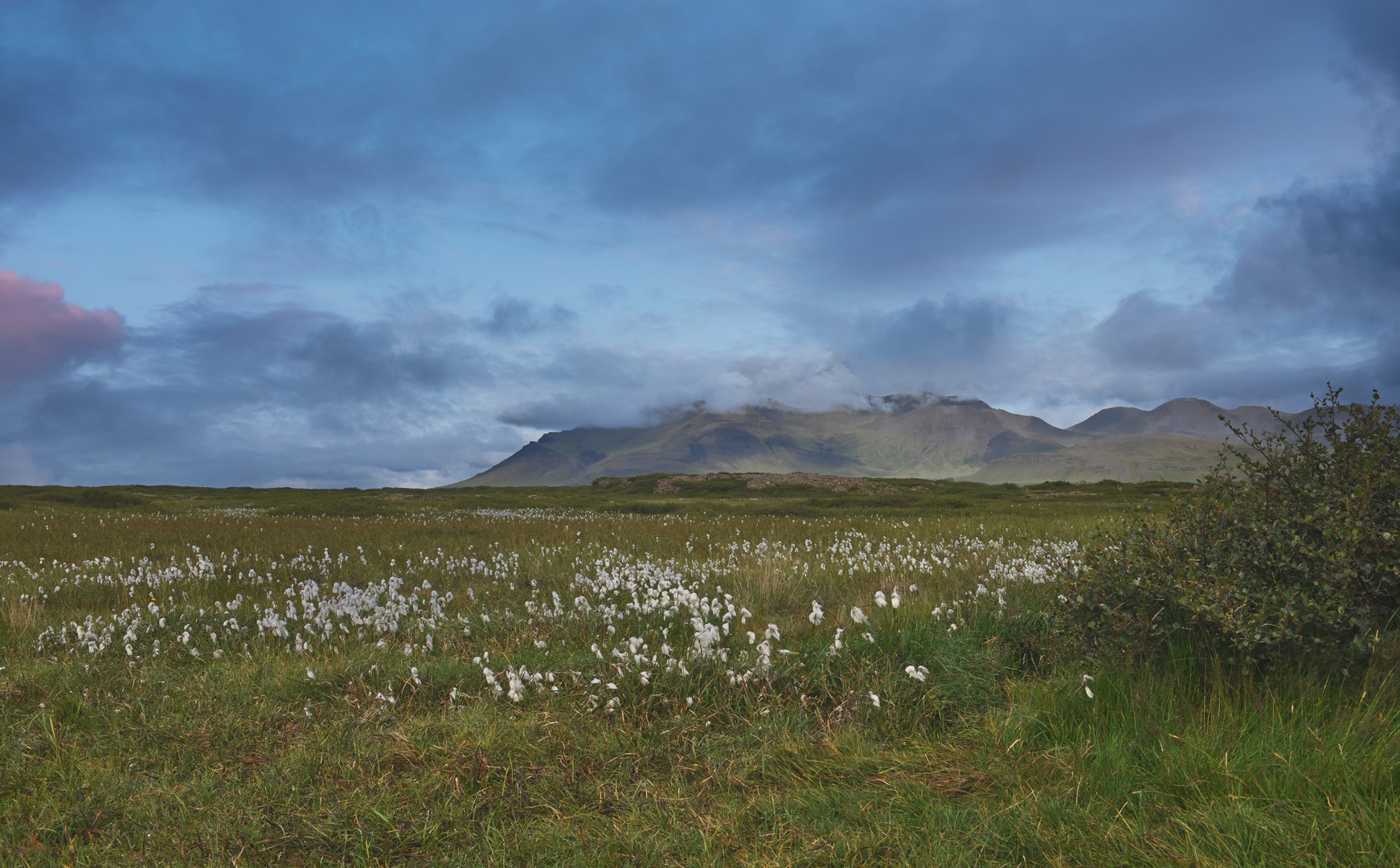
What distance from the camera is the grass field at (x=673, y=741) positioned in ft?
12.2

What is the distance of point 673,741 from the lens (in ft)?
16.6

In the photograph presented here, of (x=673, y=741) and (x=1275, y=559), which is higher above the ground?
(x=1275, y=559)

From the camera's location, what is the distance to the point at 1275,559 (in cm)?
536

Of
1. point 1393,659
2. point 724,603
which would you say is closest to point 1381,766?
point 1393,659

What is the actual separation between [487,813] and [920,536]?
49.5 feet

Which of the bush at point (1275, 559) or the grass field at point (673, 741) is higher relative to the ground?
the bush at point (1275, 559)

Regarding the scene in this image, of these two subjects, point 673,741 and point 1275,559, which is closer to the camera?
point 673,741

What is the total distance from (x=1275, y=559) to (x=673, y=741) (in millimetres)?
4889

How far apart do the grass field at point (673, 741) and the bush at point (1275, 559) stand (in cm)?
32

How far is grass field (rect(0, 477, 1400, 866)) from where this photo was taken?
12.2ft

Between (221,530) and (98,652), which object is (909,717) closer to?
(98,652)

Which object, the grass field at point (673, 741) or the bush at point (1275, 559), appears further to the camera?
the bush at point (1275, 559)

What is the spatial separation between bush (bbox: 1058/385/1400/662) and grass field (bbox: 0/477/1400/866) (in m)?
0.32

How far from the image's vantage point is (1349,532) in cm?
487
